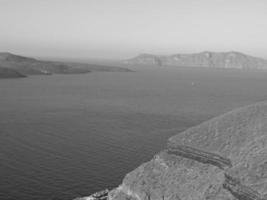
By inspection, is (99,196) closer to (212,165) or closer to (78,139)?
(212,165)

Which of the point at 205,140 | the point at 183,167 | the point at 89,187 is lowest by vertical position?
the point at 89,187

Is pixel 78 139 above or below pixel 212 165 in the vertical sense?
below

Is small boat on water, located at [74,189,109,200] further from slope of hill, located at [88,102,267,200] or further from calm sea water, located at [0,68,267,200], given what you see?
slope of hill, located at [88,102,267,200]

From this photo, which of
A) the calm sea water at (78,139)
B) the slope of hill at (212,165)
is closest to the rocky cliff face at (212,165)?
the slope of hill at (212,165)

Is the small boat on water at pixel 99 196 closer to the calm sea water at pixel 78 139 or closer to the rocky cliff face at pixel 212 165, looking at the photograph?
the calm sea water at pixel 78 139

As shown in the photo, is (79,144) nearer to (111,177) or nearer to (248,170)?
(111,177)

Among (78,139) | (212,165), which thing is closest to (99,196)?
(212,165)

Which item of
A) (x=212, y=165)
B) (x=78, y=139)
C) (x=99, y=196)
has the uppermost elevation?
(x=212, y=165)

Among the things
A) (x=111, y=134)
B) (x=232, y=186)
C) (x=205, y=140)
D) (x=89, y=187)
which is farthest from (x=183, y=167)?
(x=111, y=134)
